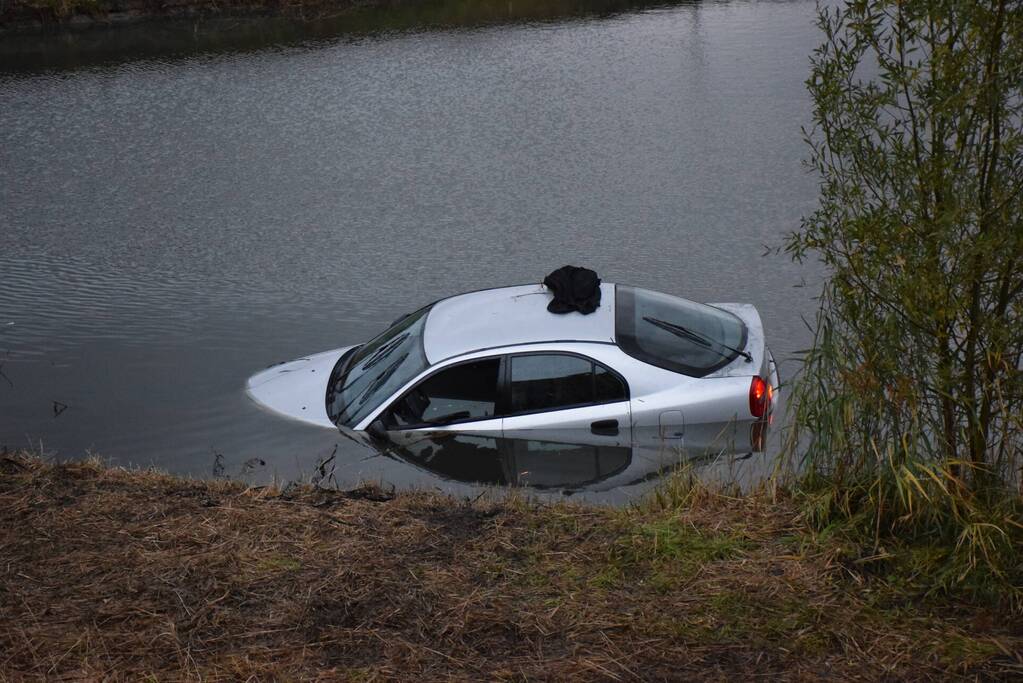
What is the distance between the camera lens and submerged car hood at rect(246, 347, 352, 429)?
30.6ft

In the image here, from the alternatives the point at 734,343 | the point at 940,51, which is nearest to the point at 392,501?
the point at 734,343

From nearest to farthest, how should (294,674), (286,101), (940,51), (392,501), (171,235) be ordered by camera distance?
(294,674) → (940,51) → (392,501) → (171,235) → (286,101)

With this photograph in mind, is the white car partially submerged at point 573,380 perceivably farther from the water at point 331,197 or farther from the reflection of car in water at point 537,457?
the water at point 331,197

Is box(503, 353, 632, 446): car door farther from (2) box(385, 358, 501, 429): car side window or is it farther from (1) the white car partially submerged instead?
(2) box(385, 358, 501, 429): car side window

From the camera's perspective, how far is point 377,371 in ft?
30.1

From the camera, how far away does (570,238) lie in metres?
14.8

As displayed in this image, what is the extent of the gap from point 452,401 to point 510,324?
690mm

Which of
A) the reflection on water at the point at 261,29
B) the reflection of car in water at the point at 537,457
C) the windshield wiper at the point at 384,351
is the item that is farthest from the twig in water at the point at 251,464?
→ the reflection on water at the point at 261,29

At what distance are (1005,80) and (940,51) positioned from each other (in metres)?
0.31

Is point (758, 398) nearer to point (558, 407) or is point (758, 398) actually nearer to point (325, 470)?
point (558, 407)

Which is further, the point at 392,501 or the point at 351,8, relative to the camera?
the point at 351,8

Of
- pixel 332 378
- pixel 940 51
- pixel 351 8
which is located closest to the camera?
pixel 940 51

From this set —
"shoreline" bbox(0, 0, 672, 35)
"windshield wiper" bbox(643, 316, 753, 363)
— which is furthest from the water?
"shoreline" bbox(0, 0, 672, 35)

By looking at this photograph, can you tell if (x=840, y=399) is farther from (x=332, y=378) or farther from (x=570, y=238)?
(x=570, y=238)
